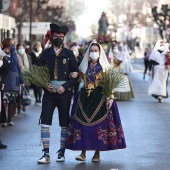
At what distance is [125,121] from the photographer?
1891 centimetres

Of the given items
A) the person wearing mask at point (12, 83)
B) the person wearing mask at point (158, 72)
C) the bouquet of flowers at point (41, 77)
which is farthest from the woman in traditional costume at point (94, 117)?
the person wearing mask at point (158, 72)

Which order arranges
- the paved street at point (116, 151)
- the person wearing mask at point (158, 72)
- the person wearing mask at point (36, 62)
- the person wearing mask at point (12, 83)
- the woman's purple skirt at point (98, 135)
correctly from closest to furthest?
1. the paved street at point (116, 151)
2. the woman's purple skirt at point (98, 135)
3. the person wearing mask at point (12, 83)
4. the person wearing mask at point (36, 62)
5. the person wearing mask at point (158, 72)

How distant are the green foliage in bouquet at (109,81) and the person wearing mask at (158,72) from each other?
13.0m

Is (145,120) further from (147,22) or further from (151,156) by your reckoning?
(147,22)

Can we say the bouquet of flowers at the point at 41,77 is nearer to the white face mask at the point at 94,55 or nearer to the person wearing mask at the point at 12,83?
the white face mask at the point at 94,55

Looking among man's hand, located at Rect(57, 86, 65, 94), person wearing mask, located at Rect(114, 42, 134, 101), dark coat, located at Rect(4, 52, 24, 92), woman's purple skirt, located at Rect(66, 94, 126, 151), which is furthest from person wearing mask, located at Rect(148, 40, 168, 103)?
man's hand, located at Rect(57, 86, 65, 94)

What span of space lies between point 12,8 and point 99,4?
107 m

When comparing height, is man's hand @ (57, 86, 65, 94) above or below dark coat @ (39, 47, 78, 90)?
below

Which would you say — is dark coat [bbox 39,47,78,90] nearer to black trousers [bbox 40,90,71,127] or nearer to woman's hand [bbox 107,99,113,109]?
black trousers [bbox 40,90,71,127]

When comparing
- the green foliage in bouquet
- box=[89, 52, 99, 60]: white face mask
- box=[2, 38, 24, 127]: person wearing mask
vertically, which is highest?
box=[89, 52, 99, 60]: white face mask

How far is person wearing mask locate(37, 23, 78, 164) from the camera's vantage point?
40.4 feet

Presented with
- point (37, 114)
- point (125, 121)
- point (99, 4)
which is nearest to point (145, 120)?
point (125, 121)

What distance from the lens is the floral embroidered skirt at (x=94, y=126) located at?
12.2 metres

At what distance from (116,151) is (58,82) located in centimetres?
182
